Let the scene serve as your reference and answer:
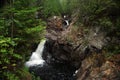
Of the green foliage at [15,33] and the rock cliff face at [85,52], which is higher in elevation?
the green foliage at [15,33]

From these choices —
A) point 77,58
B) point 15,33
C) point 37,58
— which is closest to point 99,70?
point 77,58

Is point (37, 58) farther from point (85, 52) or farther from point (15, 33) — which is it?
point (15, 33)

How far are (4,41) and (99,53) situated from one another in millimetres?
6170

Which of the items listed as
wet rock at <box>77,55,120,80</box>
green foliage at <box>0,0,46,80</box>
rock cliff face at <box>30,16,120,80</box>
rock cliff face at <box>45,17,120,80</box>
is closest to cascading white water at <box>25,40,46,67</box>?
rock cliff face at <box>30,16,120,80</box>

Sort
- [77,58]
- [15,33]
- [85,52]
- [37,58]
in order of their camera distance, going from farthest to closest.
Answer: [37,58] < [77,58] < [85,52] < [15,33]

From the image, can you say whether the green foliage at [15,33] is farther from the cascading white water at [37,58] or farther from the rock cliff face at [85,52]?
the cascading white water at [37,58]

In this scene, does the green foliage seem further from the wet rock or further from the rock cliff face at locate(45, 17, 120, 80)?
the rock cliff face at locate(45, 17, 120, 80)

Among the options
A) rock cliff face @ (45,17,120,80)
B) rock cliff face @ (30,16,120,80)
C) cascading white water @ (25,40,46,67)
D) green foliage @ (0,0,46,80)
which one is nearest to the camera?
green foliage @ (0,0,46,80)

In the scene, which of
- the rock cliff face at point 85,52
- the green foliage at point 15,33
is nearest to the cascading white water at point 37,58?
the rock cliff face at point 85,52

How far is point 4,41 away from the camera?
8.04m

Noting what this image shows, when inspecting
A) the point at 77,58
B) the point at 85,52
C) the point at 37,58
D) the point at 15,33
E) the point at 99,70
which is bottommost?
the point at 37,58

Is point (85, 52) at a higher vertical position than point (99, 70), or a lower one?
higher

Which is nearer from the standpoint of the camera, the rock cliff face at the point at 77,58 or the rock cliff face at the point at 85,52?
the rock cliff face at the point at 85,52

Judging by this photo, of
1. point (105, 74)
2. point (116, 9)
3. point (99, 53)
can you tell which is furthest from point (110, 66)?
point (116, 9)
